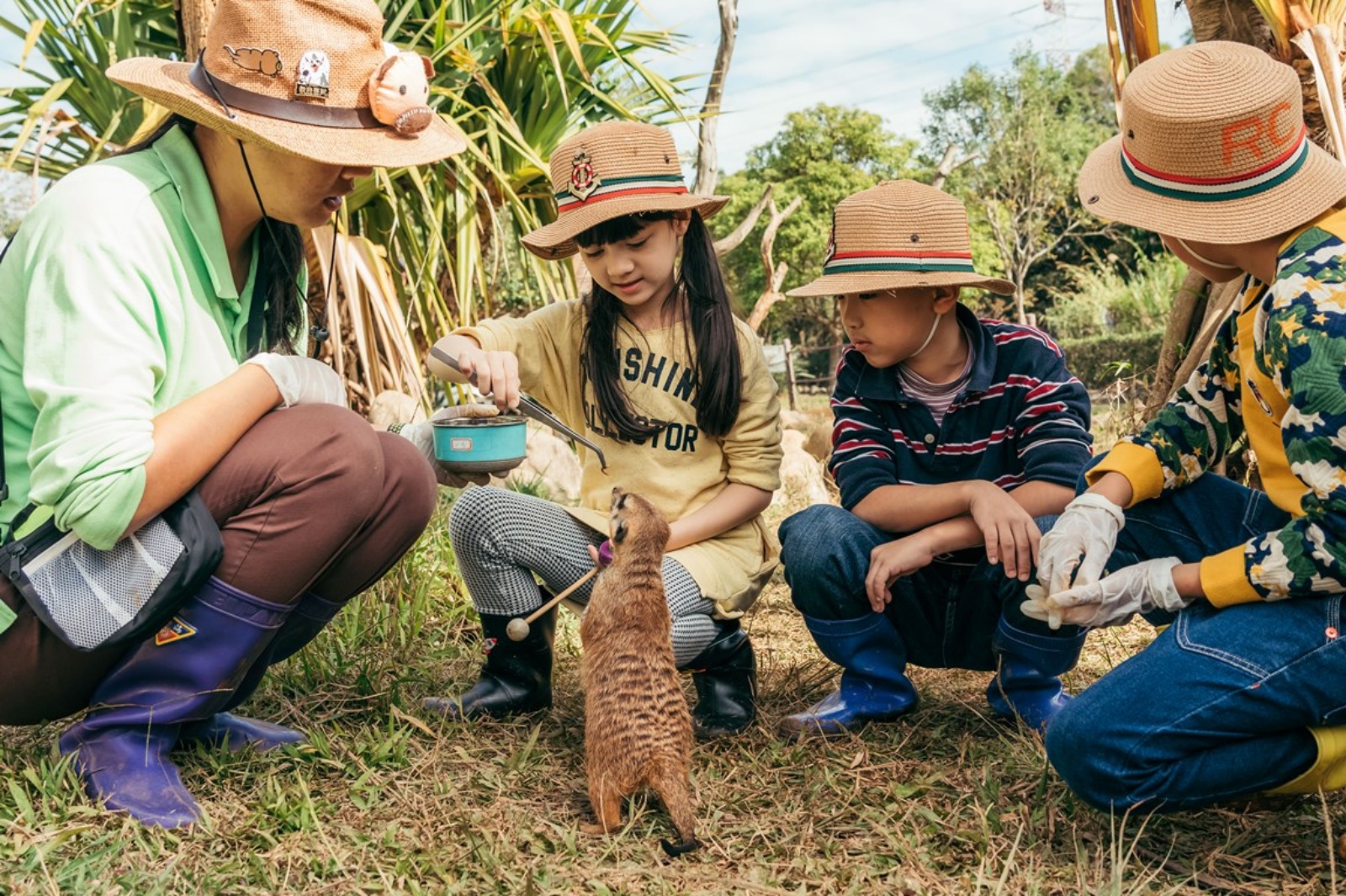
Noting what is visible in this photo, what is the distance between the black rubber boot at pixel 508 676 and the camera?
262cm

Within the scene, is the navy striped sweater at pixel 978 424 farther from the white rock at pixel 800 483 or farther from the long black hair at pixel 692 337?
the white rock at pixel 800 483

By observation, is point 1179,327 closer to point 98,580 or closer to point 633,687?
point 633,687

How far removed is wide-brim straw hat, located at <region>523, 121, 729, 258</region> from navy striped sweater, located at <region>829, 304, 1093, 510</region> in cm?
61

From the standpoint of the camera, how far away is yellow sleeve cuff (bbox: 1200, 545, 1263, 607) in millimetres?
1877

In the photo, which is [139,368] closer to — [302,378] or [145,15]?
[302,378]

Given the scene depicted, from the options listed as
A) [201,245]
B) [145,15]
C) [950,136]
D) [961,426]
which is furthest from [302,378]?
[950,136]

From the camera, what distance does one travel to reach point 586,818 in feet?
6.96

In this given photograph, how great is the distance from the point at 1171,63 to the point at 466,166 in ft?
11.3

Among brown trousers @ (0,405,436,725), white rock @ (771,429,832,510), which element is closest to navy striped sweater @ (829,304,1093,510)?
brown trousers @ (0,405,436,725)

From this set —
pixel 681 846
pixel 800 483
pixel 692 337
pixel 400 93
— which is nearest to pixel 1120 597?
pixel 681 846

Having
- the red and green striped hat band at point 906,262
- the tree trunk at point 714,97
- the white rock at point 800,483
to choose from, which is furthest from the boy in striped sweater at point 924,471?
the tree trunk at point 714,97

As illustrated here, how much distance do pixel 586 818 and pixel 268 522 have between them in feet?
2.70

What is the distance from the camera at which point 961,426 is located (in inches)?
104

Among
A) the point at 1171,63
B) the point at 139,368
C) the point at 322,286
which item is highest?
the point at 1171,63
